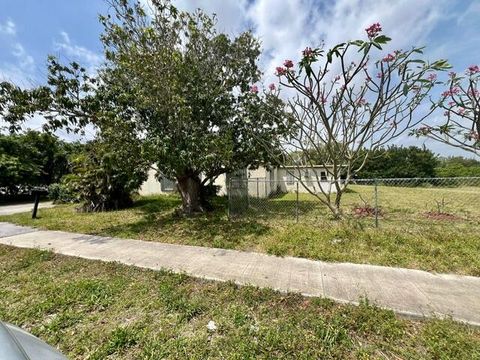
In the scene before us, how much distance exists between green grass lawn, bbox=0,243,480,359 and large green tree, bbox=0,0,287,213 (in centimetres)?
352

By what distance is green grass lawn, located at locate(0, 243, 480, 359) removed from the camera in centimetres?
236

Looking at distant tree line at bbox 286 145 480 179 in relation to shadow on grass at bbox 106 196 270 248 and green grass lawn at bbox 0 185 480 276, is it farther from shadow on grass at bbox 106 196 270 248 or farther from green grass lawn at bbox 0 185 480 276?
shadow on grass at bbox 106 196 270 248

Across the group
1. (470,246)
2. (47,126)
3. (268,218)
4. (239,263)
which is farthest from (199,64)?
(470,246)

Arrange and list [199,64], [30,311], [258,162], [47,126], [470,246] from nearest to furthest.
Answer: [30,311] → [470,246] → [47,126] → [199,64] → [258,162]

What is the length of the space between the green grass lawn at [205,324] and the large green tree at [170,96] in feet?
11.6

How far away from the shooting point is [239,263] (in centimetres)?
446

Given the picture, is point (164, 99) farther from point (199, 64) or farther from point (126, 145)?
point (199, 64)

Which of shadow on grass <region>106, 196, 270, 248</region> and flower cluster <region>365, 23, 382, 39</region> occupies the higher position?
flower cluster <region>365, 23, 382, 39</region>

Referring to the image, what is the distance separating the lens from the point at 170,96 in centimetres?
654

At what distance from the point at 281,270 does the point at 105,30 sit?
8053 mm

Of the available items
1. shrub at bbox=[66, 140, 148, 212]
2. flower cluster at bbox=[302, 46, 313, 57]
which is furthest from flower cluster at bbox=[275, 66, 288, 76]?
shrub at bbox=[66, 140, 148, 212]

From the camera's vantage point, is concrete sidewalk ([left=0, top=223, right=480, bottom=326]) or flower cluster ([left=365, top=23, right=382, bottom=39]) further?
flower cluster ([left=365, top=23, right=382, bottom=39])

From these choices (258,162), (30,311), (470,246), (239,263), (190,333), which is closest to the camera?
(190,333)

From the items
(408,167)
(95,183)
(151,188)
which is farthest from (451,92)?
(408,167)
